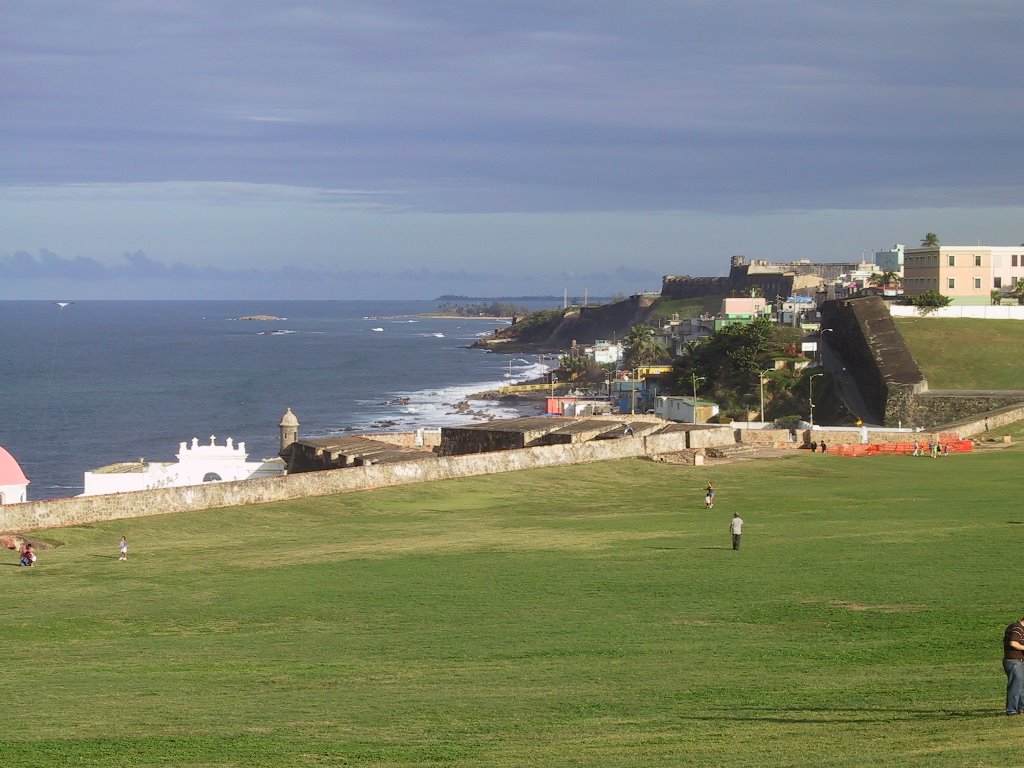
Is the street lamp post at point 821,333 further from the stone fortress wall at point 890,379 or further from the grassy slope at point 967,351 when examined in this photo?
the grassy slope at point 967,351

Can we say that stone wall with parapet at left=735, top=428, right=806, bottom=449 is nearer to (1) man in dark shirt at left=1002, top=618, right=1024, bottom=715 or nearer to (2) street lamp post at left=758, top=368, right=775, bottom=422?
(2) street lamp post at left=758, top=368, right=775, bottom=422

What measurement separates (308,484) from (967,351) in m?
49.0

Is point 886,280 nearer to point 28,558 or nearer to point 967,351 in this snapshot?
point 967,351

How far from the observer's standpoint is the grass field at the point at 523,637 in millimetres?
14234

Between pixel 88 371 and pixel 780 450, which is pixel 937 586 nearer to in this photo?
pixel 780 450

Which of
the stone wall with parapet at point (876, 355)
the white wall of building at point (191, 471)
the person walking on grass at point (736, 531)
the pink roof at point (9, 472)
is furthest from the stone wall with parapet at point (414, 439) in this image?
the person walking on grass at point (736, 531)

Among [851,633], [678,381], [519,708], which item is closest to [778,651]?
[851,633]

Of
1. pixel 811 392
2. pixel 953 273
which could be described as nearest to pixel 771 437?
pixel 811 392

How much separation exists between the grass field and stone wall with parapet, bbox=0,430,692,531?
0.74 metres

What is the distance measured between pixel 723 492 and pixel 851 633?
21024mm

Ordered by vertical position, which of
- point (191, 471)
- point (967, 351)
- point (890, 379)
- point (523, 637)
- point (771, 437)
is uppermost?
point (967, 351)

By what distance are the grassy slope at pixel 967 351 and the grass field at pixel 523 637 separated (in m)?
36.4

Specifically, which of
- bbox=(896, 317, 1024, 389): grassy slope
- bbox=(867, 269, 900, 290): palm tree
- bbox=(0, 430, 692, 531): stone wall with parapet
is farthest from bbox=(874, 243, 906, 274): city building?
bbox=(0, 430, 692, 531): stone wall with parapet

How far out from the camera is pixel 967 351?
75.2 m
